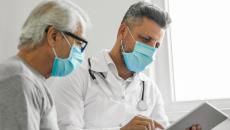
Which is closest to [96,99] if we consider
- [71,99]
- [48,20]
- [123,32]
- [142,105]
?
[71,99]

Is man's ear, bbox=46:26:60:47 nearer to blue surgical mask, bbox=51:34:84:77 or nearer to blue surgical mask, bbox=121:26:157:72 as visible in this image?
blue surgical mask, bbox=51:34:84:77

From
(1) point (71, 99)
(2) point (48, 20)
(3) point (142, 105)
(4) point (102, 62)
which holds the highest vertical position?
(2) point (48, 20)

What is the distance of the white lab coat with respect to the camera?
6.22 ft

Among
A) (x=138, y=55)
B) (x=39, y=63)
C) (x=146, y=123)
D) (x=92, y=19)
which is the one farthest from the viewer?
(x=92, y=19)

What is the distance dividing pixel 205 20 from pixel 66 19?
5.22 feet

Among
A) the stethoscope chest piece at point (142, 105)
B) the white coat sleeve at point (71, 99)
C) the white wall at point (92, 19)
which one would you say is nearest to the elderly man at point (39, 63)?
the white coat sleeve at point (71, 99)

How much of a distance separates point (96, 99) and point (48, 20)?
64 cm

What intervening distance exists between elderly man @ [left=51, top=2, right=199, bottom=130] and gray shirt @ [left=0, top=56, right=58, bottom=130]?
0.54 m

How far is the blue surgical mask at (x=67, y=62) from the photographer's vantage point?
1.51 metres

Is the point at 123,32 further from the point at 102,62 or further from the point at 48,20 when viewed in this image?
the point at 48,20

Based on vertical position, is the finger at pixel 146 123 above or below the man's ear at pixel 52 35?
below

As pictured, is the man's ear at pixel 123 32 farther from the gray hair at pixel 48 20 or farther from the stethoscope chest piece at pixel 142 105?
the gray hair at pixel 48 20

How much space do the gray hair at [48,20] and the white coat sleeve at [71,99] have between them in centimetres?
48

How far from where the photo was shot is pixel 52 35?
1476 millimetres
